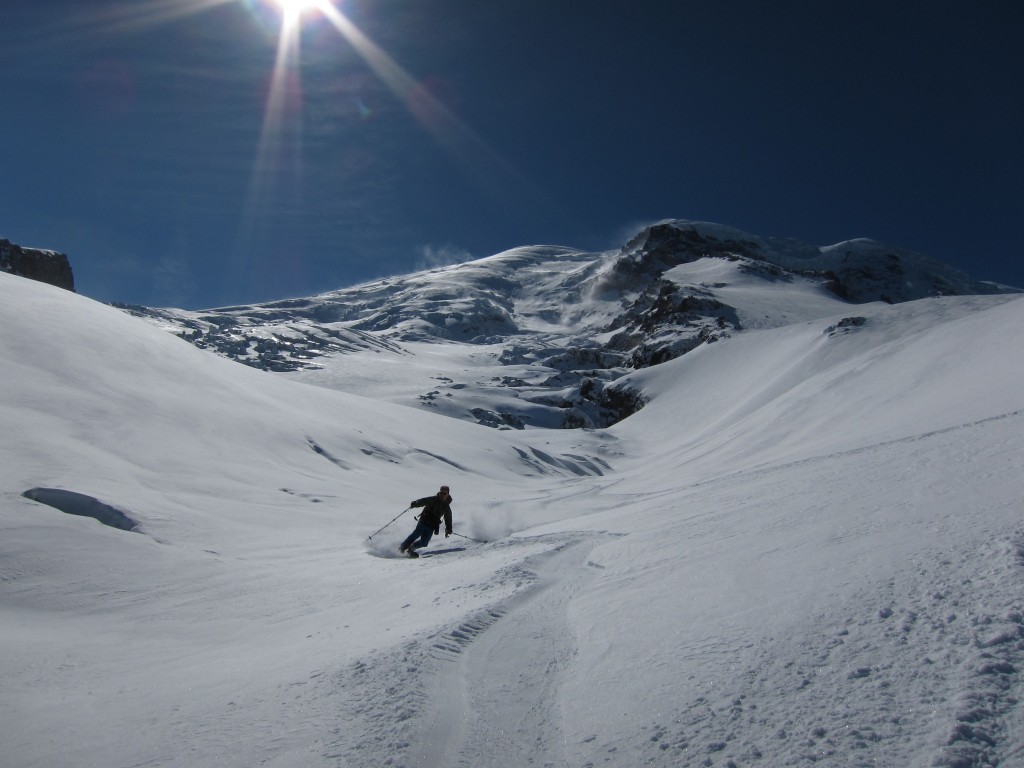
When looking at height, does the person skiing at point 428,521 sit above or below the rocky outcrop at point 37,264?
below

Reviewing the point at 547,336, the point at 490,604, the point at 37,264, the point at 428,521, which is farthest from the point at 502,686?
the point at 547,336

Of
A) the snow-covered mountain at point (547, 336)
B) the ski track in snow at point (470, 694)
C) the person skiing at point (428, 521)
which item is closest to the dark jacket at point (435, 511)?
the person skiing at point (428, 521)

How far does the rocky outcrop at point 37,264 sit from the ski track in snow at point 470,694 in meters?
119

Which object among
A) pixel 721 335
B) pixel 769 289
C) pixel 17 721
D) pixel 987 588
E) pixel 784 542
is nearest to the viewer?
pixel 987 588

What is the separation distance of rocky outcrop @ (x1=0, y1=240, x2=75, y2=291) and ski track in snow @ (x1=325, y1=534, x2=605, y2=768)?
118859 mm

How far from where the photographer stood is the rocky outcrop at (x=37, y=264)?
98500 mm

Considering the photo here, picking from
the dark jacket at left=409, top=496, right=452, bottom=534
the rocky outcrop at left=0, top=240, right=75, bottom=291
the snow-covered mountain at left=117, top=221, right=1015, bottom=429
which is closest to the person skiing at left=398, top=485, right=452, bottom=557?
Result: the dark jacket at left=409, top=496, right=452, bottom=534

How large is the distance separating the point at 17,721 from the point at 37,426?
948cm

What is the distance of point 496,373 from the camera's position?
106 metres

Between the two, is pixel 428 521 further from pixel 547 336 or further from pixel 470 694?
pixel 547 336

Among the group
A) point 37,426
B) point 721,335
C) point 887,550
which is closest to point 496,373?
point 721,335

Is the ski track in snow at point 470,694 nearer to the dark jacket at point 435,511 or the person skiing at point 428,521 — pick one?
the person skiing at point 428,521

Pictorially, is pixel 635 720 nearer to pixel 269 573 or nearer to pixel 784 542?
pixel 784 542

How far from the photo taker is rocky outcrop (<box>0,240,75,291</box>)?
323ft
